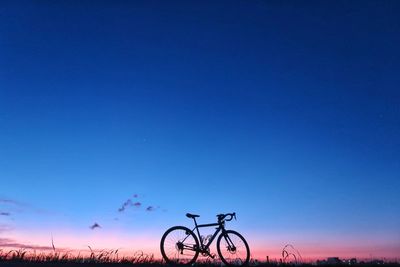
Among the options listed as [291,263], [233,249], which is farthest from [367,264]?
[233,249]

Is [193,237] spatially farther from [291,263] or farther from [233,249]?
[291,263]

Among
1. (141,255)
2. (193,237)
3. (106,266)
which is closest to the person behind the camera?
(106,266)

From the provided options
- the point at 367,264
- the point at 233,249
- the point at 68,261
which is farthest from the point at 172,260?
the point at 367,264

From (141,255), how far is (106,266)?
302 centimetres

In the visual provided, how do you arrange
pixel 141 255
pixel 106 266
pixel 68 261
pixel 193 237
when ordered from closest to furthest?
pixel 106 266, pixel 68 261, pixel 141 255, pixel 193 237

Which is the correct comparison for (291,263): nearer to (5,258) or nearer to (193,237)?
(193,237)

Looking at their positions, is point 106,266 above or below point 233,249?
below

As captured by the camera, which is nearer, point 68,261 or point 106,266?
point 106,266

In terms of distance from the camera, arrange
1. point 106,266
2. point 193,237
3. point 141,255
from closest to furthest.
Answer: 1. point 106,266
2. point 141,255
3. point 193,237

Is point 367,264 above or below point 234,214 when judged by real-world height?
below

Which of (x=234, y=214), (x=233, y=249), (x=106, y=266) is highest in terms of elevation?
(x=234, y=214)

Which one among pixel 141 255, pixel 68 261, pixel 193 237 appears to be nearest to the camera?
pixel 68 261

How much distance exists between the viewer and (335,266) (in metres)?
17.5

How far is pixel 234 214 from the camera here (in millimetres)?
18266
